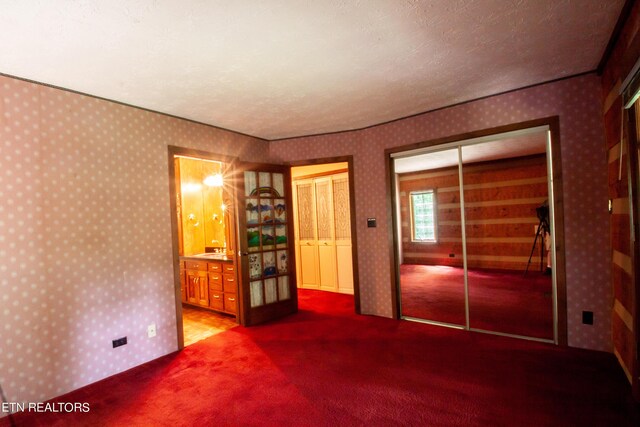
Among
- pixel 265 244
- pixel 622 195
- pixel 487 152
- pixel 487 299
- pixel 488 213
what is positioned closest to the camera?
pixel 622 195

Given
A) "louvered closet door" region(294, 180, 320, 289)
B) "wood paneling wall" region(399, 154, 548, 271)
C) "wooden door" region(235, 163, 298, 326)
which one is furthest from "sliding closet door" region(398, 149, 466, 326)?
"wooden door" region(235, 163, 298, 326)

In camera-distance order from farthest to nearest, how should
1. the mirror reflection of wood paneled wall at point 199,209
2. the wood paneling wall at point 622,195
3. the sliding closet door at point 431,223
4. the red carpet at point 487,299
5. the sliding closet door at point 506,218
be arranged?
the sliding closet door at point 431,223 < the mirror reflection of wood paneled wall at point 199,209 < the sliding closet door at point 506,218 < the red carpet at point 487,299 < the wood paneling wall at point 622,195

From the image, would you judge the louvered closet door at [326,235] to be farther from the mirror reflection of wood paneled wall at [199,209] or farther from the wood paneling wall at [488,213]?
the wood paneling wall at [488,213]

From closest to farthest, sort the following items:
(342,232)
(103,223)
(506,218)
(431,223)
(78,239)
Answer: (78,239)
(103,223)
(342,232)
(506,218)
(431,223)

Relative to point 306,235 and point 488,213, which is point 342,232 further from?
point 488,213

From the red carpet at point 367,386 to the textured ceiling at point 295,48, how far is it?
258cm

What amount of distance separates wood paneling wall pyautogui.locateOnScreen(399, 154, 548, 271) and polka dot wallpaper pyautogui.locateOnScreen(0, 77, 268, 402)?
6030 millimetres

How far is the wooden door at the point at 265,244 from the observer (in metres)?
4.09

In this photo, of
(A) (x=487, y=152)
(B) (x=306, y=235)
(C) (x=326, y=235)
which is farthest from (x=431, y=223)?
(B) (x=306, y=235)

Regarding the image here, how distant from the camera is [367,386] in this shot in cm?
247

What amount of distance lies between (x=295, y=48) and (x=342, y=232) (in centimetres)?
379

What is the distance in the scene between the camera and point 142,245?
3.11m

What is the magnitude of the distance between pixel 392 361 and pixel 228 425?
1.52 m

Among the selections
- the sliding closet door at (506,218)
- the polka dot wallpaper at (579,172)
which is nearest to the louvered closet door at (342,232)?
the sliding closet door at (506,218)
